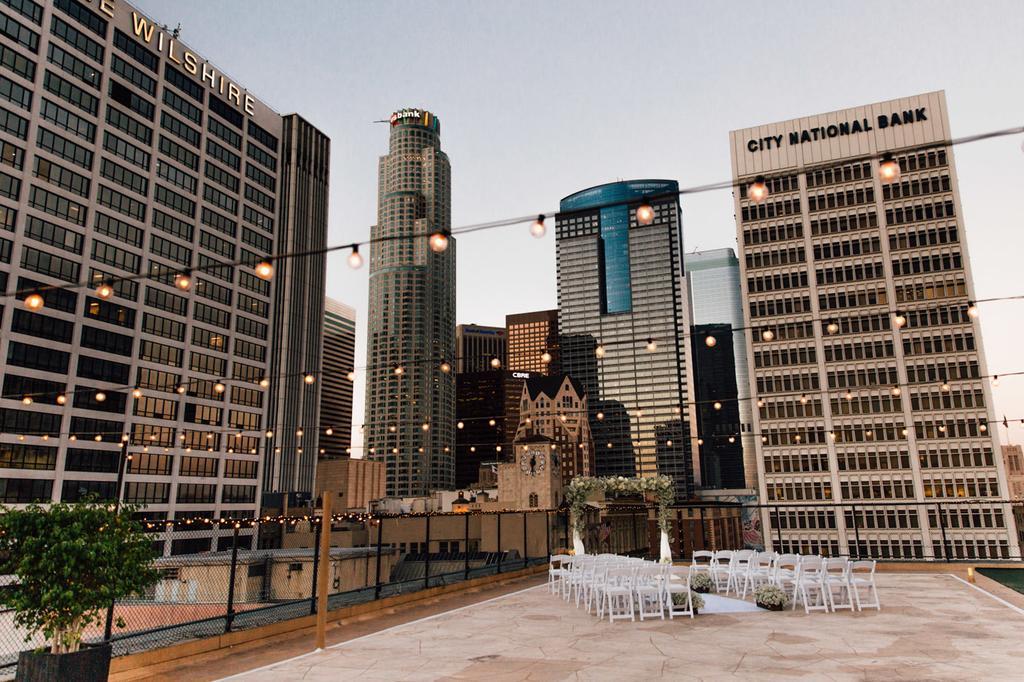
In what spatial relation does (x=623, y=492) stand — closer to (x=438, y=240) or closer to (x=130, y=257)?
(x=438, y=240)

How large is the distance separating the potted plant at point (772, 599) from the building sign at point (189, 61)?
7081 centimetres

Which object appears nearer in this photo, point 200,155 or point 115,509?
point 115,509

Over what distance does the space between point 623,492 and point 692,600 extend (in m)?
8.57

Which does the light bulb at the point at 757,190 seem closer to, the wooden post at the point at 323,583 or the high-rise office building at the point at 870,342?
the wooden post at the point at 323,583

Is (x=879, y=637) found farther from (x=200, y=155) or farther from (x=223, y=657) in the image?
(x=200, y=155)

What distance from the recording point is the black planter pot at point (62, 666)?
6.12 m

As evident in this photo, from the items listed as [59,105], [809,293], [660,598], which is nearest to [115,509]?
[660,598]

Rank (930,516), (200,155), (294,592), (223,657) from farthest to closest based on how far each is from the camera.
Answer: (930,516) → (200,155) → (294,592) → (223,657)

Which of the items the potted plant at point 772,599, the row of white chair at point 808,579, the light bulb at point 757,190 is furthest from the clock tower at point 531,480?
the light bulb at point 757,190

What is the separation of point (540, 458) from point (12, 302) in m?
49.1

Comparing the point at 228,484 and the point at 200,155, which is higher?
the point at 200,155

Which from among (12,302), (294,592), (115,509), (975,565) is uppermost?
(12,302)

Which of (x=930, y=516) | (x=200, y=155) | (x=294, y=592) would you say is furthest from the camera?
(x=930, y=516)

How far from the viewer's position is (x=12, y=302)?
5069cm
